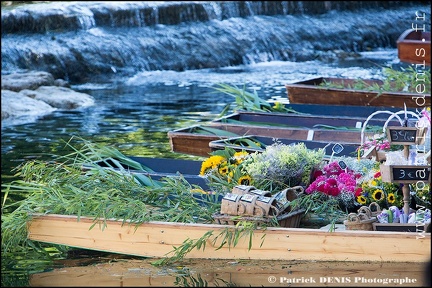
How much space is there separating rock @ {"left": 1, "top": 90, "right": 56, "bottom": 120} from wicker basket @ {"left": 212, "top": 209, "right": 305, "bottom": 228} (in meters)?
9.80

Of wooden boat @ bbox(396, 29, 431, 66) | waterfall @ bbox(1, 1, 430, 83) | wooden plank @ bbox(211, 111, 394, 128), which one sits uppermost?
wooden plank @ bbox(211, 111, 394, 128)

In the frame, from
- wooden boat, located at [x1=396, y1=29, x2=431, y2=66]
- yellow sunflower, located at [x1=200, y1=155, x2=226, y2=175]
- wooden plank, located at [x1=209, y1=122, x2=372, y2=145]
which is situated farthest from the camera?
wooden boat, located at [x1=396, y1=29, x2=431, y2=66]

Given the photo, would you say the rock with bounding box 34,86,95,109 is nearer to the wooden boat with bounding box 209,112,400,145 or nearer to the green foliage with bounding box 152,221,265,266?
the wooden boat with bounding box 209,112,400,145

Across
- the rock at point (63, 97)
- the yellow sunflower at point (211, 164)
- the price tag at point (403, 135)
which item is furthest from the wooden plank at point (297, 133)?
the rock at point (63, 97)

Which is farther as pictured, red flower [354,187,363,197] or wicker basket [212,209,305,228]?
red flower [354,187,363,197]

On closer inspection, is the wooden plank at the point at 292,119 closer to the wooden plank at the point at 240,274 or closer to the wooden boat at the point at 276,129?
the wooden boat at the point at 276,129

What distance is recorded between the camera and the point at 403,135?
693cm

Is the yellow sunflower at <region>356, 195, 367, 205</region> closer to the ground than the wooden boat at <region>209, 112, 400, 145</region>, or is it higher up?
higher up

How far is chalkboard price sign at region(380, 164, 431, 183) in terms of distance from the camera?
265 inches

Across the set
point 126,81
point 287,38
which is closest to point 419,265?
point 126,81

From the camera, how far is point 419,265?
6824 mm

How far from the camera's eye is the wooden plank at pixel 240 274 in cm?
680

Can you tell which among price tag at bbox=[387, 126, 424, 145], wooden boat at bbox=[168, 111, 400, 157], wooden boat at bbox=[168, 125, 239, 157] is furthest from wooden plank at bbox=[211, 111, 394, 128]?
price tag at bbox=[387, 126, 424, 145]

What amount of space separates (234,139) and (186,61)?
1294 centimetres
